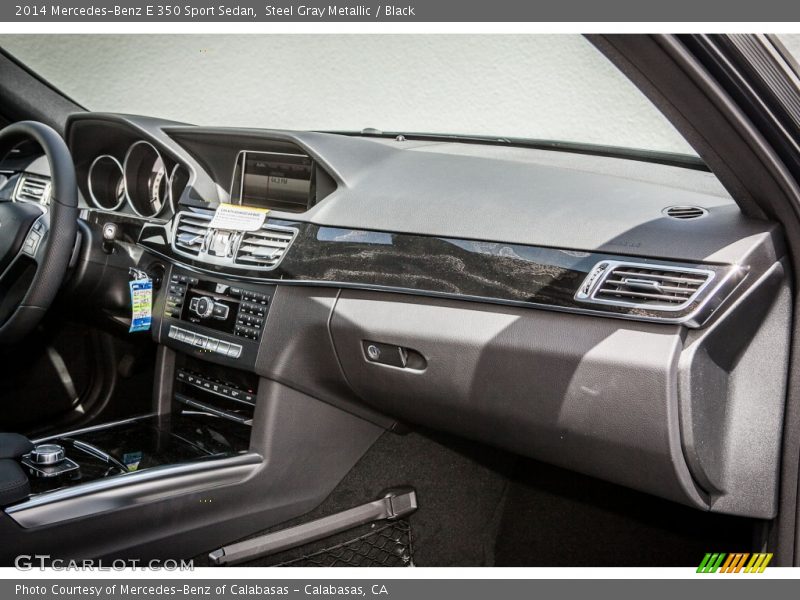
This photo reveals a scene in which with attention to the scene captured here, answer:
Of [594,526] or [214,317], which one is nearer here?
[214,317]

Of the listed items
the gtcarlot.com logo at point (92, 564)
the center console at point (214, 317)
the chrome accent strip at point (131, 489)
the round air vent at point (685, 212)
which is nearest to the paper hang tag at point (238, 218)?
the center console at point (214, 317)

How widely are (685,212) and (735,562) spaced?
71 centimetres

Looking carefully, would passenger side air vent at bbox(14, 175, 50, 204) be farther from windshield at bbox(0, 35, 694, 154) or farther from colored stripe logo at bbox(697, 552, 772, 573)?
colored stripe logo at bbox(697, 552, 772, 573)

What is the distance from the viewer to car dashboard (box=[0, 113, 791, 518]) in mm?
1271

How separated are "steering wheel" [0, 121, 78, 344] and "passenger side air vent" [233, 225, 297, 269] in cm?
36

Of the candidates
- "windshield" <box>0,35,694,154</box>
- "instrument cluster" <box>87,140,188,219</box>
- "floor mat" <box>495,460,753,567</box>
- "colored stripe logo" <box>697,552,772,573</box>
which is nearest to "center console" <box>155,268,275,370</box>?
"instrument cluster" <box>87,140,188,219</box>

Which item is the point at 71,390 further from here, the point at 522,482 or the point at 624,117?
the point at 624,117

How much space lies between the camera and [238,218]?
1.84 meters

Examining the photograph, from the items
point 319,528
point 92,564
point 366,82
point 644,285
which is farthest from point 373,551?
point 366,82

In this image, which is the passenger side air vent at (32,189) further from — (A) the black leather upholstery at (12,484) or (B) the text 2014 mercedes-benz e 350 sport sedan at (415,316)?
(A) the black leather upholstery at (12,484)

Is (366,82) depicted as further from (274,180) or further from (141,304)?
(141,304)

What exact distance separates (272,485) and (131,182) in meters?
0.92

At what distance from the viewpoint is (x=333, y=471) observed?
191cm

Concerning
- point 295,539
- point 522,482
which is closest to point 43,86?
point 295,539
